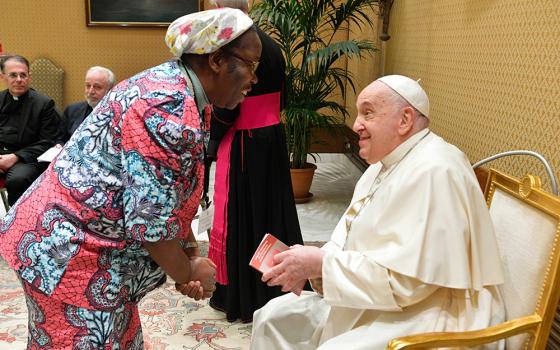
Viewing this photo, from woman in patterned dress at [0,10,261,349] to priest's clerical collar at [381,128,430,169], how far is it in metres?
0.53

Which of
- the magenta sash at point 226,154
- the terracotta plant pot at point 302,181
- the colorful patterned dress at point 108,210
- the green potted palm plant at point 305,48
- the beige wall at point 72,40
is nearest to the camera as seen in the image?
the colorful patterned dress at point 108,210

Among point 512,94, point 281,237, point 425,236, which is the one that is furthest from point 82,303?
point 512,94

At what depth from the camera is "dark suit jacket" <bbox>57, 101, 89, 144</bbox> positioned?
4066mm

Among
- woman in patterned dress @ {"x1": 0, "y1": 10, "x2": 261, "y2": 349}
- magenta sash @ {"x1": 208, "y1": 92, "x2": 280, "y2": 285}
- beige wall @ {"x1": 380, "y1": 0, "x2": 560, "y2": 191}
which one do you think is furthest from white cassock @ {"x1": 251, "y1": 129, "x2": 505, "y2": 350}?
magenta sash @ {"x1": 208, "y1": 92, "x2": 280, "y2": 285}

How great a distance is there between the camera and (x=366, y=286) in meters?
1.45

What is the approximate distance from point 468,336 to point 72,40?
6.42 meters

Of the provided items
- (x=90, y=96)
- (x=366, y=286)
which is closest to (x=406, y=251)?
(x=366, y=286)

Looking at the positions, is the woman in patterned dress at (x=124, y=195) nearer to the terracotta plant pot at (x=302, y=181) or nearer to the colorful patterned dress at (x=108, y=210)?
the colorful patterned dress at (x=108, y=210)

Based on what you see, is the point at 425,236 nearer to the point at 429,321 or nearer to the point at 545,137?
the point at 429,321

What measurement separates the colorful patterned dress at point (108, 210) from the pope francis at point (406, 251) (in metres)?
0.46

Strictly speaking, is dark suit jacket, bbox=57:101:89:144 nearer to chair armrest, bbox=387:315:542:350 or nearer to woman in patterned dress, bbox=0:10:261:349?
woman in patterned dress, bbox=0:10:261:349

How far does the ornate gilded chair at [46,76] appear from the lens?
254 inches

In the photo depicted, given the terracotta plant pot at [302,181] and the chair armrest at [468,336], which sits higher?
the chair armrest at [468,336]

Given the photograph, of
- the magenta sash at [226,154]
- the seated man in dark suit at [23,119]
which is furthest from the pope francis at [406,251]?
the seated man in dark suit at [23,119]
